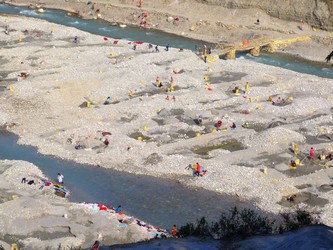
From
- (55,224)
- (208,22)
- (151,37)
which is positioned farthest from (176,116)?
(208,22)

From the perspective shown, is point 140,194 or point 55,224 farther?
point 140,194

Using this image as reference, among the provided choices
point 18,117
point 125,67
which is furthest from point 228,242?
point 125,67

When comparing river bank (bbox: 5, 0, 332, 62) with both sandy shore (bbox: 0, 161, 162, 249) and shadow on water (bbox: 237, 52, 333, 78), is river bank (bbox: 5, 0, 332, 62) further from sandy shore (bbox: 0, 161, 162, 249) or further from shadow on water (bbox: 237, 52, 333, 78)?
sandy shore (bbox: 0, 161, 162, 249)

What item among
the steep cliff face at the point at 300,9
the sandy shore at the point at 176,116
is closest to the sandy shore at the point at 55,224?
the sandy shore at the point at 176,116

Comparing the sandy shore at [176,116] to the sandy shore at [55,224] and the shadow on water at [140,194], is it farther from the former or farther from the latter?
the sandy shore at [55,224]

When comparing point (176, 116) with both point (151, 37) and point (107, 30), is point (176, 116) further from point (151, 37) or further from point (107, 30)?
point (107, 30)

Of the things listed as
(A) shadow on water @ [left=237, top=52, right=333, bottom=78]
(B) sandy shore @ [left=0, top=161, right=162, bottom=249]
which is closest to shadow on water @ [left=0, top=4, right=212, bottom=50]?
(A) shadow on water @ [left=237, top=52, right=333, bottom=78]
